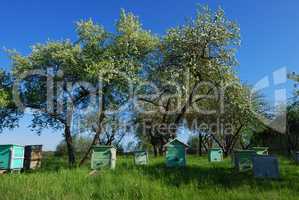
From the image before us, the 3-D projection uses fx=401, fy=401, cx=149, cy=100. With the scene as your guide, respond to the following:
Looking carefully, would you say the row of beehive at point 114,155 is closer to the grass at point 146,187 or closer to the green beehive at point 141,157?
the green beehive at point 141,157

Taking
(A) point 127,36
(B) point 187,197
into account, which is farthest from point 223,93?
(B) point 187,197

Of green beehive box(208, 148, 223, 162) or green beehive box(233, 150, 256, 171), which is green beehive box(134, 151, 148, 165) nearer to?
green beehive box(208, 148, 223, 162)

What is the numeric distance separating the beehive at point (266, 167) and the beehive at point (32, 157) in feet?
47.7

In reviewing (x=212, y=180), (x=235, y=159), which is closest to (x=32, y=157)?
(x=235, y=159)

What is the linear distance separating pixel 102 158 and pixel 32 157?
6033 millimetres

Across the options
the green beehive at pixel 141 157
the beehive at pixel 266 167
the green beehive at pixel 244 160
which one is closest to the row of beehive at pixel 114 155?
the green beehive at pixel 244 160

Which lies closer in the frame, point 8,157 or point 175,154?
point 8,157

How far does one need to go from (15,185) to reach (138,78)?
1670cm

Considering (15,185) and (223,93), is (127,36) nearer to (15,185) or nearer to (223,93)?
(223,93)

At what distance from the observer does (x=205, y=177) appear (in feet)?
56.9

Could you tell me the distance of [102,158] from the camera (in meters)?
22.5

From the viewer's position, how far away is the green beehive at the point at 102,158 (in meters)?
22.4

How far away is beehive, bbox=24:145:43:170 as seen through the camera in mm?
A: 25719

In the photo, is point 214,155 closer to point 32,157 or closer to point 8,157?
point 32,157
